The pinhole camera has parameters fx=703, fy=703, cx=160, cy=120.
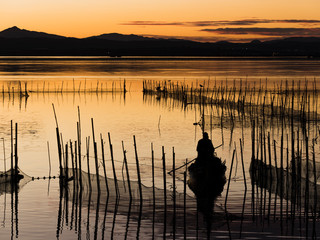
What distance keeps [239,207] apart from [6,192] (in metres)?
4.71

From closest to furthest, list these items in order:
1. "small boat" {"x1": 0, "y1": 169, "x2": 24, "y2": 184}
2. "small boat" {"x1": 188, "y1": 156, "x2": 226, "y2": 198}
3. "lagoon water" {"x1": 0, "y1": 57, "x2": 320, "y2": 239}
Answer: "lagoon water" {"x1": 0, "y1": 57, "x2": 320, "y2": 239} < "small boat" {"x1": 0, "y1": 169, "x2": 24, "y2": 184} < "small boat" {"x1": 188, "y1": 156, "x2": 226, "y2": 198}

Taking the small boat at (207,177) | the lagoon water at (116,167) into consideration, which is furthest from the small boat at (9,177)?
the small boat at (207,177)

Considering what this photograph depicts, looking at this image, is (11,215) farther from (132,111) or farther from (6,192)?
(132,111)

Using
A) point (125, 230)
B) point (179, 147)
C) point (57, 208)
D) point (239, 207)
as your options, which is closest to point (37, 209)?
point (57, 208)

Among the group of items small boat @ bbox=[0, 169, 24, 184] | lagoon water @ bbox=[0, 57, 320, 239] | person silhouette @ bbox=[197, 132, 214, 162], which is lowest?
lagoon water @ bbox=[0, 57, 320, 239]

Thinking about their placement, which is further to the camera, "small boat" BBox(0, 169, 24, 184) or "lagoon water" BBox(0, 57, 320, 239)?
"small boat" BBox(0, 169, 24, 184)

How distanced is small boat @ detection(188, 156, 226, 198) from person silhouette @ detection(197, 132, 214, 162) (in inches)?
2.9

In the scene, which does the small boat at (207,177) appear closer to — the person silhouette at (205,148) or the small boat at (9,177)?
the person silhouette at (205,148)

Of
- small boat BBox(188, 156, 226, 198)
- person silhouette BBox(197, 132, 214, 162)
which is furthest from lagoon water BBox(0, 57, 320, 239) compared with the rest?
person silhouette BBox(197, 132, 214, 162)

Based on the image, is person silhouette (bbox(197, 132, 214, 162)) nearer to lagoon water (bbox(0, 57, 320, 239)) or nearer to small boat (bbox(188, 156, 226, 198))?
small boat (bbox(188, 156, 226, 198))

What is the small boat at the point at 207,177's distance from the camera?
14391 millimetres

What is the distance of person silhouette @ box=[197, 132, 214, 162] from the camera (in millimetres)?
14154

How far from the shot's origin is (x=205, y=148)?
14250 mm

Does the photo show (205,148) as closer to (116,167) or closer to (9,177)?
(9,177)
